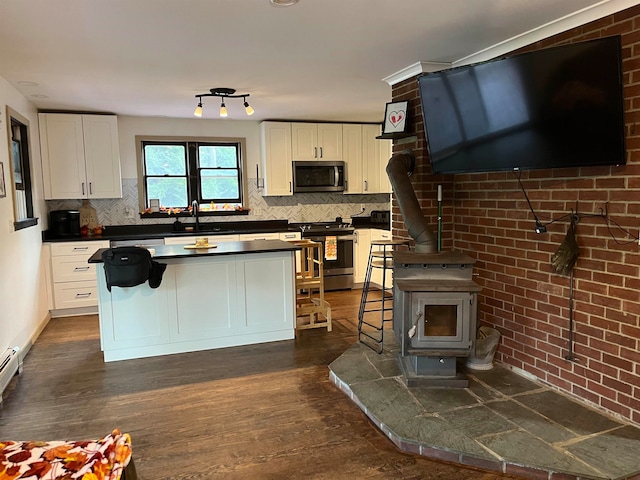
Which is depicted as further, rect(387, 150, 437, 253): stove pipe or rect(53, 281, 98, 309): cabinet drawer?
rect(53, 281, 98, 309): cabinet drawer

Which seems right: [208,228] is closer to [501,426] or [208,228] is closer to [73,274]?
[73,274]

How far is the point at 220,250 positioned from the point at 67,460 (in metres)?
2.47

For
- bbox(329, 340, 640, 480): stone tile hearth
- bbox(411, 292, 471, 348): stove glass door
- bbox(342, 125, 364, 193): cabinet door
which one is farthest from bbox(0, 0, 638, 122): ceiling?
bbox(329, 340, 640, 480): stone tile hearth

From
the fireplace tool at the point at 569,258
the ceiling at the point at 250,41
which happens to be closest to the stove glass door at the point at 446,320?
the fireplace tool at the point at 569,258

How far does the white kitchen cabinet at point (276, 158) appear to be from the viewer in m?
5.97

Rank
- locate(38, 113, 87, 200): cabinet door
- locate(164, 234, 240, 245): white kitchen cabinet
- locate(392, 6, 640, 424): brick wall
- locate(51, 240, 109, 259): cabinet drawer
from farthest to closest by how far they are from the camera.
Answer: locate(164, 234, 240, 245): white kitchen cabinet < locate(38, 113, 87, 200): cabinet door < locate(51, 240, 109, 259): cabinet drawer < locate(392, 6, 640, 424): brick wall

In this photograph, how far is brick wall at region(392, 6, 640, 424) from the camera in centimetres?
239

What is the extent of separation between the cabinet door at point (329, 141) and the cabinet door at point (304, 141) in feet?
0.19

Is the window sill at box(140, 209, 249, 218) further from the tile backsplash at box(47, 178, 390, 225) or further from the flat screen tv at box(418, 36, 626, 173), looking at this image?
the flat screen tv at box(418, 36, 626, 173)

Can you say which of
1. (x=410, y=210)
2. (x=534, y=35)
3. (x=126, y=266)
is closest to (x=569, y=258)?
(x=410, y=210)

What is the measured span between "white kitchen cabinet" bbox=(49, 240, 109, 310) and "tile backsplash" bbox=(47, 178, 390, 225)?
2.31 ft

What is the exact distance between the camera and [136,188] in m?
5.81

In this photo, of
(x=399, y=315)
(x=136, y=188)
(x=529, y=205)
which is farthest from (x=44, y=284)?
(x=529, y=205)

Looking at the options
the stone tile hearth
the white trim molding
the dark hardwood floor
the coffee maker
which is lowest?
the dark hardwood floor
